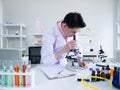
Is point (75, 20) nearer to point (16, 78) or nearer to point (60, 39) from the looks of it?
point (60, 39)

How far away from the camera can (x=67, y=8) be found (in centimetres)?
424

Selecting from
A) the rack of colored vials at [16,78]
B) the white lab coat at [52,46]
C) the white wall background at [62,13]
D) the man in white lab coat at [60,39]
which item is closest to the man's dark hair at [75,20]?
the man in white lab coat at [60,39]

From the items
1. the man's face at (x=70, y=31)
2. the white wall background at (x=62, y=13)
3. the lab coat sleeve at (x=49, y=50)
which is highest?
the white wall background at (x=62, y=13)

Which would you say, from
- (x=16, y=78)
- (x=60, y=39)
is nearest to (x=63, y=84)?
(x=16, y=78)

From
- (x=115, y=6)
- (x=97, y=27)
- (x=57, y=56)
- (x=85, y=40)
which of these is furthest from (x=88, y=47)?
(x=115, y=6)

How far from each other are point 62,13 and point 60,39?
2.54 meters

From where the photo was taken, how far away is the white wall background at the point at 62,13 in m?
4.19

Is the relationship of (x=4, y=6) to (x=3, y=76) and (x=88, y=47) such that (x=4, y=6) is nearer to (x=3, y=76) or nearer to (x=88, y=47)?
(x=88, y=47)

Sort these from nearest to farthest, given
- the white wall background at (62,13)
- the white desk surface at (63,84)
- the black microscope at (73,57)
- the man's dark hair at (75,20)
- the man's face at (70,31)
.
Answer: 1. the white desk surface at (63,84)
2. the man's dark hair at (75,20)
3. the man's face at (70,31)
4. the black microscope at (73,57)
5. the white wall background at (62,13)

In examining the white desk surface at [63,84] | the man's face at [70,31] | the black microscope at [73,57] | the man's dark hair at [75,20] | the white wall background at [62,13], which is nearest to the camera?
the white desk surface at [63,84]

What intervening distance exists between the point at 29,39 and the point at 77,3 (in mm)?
1427

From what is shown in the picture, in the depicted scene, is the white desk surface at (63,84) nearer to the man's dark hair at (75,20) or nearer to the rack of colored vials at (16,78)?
the rack of colored vials at (16,78)

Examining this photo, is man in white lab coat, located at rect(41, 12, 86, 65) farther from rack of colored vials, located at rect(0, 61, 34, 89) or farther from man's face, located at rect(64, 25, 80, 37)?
rack of colored vials, located at rect(0, 61, 34, 89)

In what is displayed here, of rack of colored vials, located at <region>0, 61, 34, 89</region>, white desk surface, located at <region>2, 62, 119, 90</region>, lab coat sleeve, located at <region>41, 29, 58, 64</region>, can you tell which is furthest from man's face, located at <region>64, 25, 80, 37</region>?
rack of colored vials, located at <region>0, 61, 34, 89</region>
